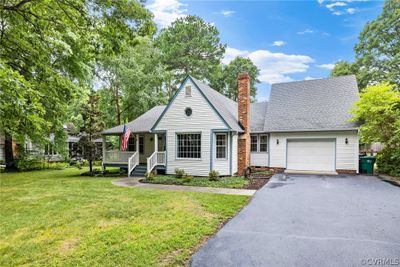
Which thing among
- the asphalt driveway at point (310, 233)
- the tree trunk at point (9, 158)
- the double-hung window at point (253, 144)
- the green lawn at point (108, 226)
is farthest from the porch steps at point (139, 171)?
the tree trunk at point (9, 158)

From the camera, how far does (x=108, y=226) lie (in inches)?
204

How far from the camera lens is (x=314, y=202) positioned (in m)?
7.16

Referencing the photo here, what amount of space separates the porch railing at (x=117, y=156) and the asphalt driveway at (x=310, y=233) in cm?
974

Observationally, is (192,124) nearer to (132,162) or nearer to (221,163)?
(221,163)

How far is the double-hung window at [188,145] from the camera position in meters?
12.9

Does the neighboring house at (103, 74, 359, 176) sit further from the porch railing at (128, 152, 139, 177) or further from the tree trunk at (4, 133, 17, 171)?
the tree trunk at (4, 133, 17, 171)

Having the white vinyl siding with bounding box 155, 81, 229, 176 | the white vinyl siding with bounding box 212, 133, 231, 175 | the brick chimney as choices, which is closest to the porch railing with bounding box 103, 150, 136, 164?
the white vinyl siding with bounding box 155, 81, 229, 176

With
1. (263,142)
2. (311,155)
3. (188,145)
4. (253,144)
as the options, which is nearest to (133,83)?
(188,145)

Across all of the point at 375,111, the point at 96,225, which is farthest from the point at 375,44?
the point at 96,225

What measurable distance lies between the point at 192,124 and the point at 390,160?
37.6 feet

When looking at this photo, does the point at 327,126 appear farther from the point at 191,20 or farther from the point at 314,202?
the point at 191,20

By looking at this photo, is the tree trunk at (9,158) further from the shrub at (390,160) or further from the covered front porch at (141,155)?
the shrub at (390,160)

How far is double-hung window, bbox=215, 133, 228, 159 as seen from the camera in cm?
1256

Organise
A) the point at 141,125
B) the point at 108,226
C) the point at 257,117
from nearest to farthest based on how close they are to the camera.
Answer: the point at 108,226
the point at 141,125
the point at 257,117
